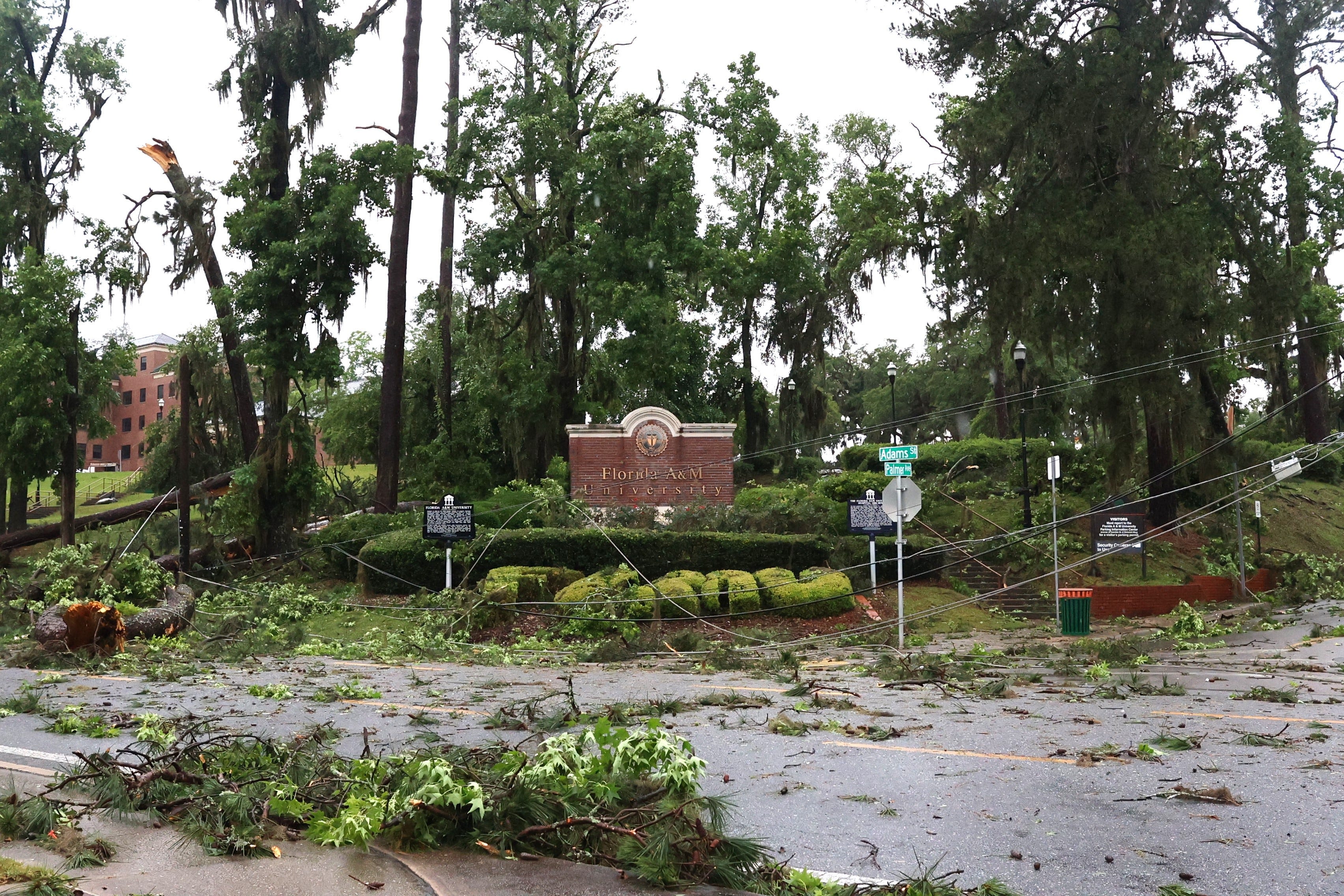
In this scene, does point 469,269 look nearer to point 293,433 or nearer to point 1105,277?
point 293,433

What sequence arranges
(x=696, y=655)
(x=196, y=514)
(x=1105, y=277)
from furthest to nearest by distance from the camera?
(x=196, y=514)
(x=1105, y=277)
(x=696, y=655)

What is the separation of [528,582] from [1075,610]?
1033 centimetres

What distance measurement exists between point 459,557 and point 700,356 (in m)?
18.0

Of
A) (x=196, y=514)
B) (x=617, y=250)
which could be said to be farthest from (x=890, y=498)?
(x=196, y=514)

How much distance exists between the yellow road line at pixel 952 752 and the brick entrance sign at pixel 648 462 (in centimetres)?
2299

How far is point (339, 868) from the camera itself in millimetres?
4523

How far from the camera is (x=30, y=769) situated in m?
6.66

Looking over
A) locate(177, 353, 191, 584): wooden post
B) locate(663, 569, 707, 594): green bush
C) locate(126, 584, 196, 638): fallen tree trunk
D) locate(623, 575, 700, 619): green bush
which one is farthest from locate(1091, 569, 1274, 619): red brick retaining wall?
locate(177, 353, 191, 584): wooden post

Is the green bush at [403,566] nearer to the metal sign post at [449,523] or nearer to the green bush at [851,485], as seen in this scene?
the metal sign post at [449,523]

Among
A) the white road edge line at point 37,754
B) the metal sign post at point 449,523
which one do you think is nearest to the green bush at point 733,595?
the metal sign post at point 449,523

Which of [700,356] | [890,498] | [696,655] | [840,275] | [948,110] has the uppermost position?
[948,110]

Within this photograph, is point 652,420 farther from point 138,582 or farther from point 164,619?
point 164,619

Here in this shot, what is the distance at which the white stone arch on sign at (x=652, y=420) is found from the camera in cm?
3136

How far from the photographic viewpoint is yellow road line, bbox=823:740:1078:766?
24.1 ft
